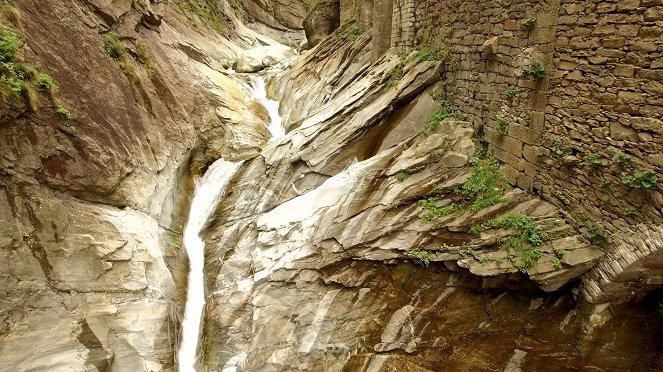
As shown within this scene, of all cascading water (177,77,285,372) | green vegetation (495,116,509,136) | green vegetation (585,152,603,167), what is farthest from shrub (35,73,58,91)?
green vegetation (585,152,603,167)

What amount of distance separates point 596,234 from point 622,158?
1.25 m

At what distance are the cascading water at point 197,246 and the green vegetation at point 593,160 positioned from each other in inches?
328

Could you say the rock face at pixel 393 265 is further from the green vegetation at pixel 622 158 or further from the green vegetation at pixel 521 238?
the green vegetation at pixel 622 158

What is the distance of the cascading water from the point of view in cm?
891

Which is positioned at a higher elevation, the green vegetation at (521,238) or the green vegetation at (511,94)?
the green vegetation at (511,94)

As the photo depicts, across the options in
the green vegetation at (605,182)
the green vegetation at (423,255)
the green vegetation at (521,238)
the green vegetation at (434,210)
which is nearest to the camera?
the green vegetation at (605,182)

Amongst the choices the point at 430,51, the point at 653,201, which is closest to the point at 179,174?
the point at 430,51

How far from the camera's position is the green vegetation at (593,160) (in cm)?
604

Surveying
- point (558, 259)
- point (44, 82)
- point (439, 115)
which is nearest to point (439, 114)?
point (439, 115)

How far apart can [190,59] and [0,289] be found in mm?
10867

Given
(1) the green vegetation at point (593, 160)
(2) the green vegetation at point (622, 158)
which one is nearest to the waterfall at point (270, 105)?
(1) the green vegetation at point (593, 160)

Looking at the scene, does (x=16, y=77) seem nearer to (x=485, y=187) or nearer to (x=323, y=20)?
(x=485, y=187)

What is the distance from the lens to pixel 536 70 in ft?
22.9

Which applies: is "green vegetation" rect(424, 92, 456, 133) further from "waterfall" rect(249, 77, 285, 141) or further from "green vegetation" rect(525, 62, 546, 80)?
"waterfall" rect(249, 77, 285, 141)
